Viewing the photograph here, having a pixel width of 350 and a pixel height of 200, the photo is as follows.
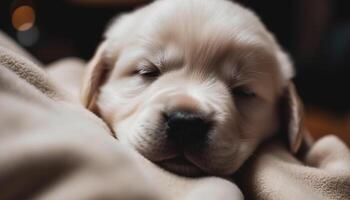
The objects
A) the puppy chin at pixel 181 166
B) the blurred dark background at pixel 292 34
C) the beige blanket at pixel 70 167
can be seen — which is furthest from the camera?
the blurred dark background at pixel 292 34

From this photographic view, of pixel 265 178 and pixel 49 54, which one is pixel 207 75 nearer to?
pixel 265 178

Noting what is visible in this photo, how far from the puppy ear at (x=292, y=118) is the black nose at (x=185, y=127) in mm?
308

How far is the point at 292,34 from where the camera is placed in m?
3.83

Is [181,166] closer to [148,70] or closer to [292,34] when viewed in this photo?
[148,70]

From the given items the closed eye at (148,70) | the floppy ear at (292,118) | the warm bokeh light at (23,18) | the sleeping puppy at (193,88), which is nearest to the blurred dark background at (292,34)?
the warm bokeh light at (23,18)

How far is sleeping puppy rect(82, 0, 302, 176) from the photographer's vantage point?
0.86 m

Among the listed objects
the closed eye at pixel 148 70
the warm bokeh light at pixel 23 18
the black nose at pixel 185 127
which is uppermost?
the black nose at pixel 185 127

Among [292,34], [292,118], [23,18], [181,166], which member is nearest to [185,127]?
[181,166]

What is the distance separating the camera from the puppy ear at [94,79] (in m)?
1.15

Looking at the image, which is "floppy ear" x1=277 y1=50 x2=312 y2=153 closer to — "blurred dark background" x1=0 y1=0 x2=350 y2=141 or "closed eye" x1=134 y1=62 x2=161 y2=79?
"closed eye" x1=134 y1=62 x2=161 y2=79

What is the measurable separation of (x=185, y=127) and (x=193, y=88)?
148mm

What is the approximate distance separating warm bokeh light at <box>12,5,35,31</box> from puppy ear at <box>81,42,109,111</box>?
2.09 metres

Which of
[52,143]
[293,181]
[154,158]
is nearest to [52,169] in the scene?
[52,143]

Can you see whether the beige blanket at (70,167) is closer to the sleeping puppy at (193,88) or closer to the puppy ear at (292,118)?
the sleeping puppy at (193,88)
